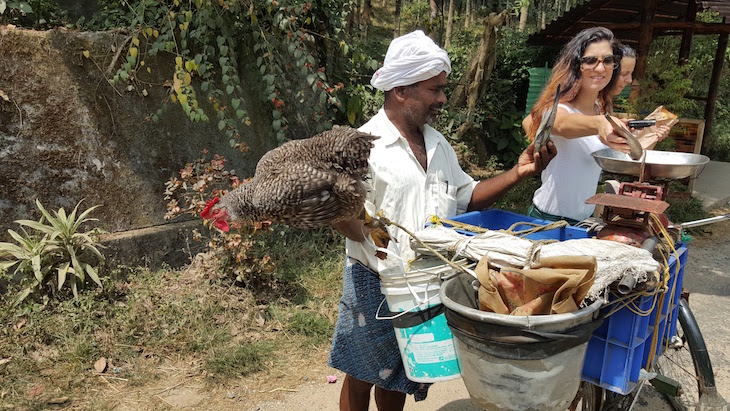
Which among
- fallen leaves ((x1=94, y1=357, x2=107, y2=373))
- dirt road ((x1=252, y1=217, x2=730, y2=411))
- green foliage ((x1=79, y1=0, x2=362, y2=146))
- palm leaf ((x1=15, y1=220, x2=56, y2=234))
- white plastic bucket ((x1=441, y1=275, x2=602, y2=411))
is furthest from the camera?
green foliage ((x1=79, y1=0, x2=362, y2=146))

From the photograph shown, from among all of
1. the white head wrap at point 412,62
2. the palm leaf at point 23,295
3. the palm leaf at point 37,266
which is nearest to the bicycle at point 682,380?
the white head wrap at point 412,62

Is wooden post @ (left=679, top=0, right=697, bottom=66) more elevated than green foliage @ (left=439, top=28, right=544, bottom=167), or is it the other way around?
wooden post @ (left=679, top=0, right=697, bottom=66)

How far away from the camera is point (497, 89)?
8812mm

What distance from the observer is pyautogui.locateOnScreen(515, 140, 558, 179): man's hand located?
2.15 meters

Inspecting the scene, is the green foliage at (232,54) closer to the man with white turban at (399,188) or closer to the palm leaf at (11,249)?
the palm leaf at (11,249)

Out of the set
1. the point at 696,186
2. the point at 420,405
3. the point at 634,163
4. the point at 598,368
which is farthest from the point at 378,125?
the point at 696,186

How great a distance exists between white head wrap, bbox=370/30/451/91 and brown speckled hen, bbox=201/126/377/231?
0.41 metres

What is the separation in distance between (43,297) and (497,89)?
7.48 m

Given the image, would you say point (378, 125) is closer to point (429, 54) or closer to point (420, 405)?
point (429, 54)

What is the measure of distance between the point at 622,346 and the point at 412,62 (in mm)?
1413

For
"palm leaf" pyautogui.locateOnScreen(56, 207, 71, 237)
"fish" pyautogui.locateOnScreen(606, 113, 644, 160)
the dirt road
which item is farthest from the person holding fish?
"palm leaf" pyautogui.locateOnScreen(56, 207, 71, 237)

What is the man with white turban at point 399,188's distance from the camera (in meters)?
2.23

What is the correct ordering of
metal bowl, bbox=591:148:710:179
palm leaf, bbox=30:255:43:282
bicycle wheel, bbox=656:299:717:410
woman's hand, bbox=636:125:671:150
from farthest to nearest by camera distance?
palm leaf, bbox=30:255:43:282 → bicycle wheel, bbox=656:299:717:410 → woman's hand, bbox=636:125:671:150 → metal bowl, bbox=591:148:710:179

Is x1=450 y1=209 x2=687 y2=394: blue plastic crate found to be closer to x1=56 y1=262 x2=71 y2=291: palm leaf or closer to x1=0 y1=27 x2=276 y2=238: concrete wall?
x1=56 y1=262 x2=71 y2=291: palm leaf
